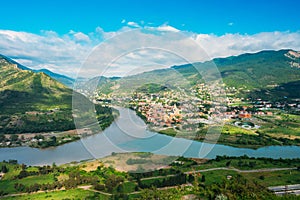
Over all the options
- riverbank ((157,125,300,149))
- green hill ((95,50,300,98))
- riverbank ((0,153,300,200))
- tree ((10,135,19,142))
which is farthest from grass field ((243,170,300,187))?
green hill ((95,50,300,98))

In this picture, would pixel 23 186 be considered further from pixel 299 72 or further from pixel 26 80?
pixel 299 72

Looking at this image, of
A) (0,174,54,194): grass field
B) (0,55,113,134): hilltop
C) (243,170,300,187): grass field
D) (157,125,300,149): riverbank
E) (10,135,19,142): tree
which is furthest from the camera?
(0,55,113,134): hilltop

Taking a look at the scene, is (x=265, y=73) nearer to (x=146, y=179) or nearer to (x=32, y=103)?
(x=32, y=103)

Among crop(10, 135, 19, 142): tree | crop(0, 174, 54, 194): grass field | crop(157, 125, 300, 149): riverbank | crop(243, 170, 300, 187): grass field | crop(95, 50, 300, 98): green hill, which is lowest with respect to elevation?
crop(0, 174, 54, 194): grass field

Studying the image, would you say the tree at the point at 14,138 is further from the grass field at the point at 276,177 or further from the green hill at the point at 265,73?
the green hill at the point at 265,73

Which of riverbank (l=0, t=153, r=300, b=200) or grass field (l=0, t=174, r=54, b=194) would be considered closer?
riverbank (l=0, t=153, r=300, b=200)

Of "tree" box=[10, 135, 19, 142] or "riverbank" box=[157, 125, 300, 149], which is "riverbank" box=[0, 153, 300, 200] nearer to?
"riverbank" box=[157, 125, 300, 149]

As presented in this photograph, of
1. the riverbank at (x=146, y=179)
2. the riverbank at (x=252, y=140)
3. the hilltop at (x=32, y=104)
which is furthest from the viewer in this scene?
the hilltop at (x=32, y=104)

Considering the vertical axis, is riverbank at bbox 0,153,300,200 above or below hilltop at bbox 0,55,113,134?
below

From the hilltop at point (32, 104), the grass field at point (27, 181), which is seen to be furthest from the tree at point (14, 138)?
the grass field at point (27, 181)

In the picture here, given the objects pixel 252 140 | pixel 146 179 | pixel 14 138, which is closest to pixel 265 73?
pixel 252 140

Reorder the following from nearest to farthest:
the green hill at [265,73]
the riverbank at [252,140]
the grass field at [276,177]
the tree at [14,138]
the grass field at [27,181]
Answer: the grass field at [27,181] < the grass field at [276,177] < the riverbank at [252,140] < the tree at [14,138] < the green hill at [265,73]

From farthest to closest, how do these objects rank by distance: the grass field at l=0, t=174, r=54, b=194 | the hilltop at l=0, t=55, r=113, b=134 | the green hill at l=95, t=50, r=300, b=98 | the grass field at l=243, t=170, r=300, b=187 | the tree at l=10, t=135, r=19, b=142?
1. the green hill at l=95, t=50, r=300, b=98
2. the hilltop at l=0, t=55, r=113, b=134
3. the tree at l=10, t=135, r=19, b=142
4. the grass field at l=243, t=170, r=300, b=187
5. the grass field at l=0, t=174, r=54, b=194
